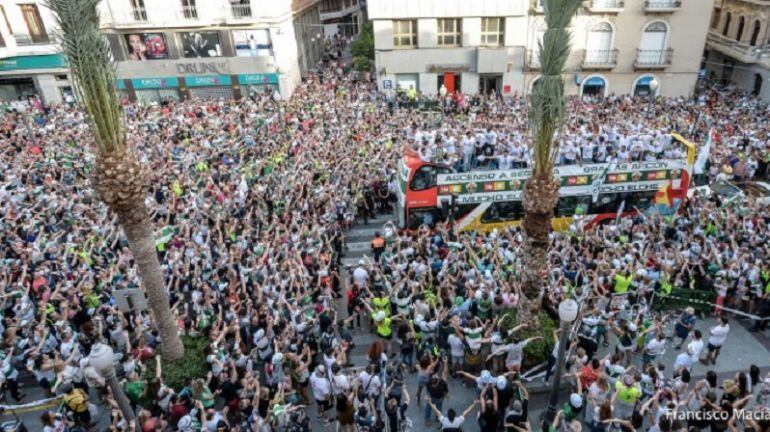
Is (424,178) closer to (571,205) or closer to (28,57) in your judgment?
(571,205)

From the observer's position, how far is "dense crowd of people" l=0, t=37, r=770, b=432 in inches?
378

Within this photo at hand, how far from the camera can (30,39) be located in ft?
108

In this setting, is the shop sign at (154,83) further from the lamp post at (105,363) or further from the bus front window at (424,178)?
the lamp post at (105,363)

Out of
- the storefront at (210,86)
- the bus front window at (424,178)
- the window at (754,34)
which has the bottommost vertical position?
the bus front window at (424,178)

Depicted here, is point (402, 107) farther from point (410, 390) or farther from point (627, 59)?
point (410, 390)

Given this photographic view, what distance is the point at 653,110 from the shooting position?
27.4 m

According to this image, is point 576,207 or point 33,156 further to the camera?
point 33,156

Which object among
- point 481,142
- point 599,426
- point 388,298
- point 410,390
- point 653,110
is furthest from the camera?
point 653,110

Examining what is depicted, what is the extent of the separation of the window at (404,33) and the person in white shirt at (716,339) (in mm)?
25893

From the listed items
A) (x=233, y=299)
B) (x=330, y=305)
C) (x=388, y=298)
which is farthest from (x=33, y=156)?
(x=388, y=298)

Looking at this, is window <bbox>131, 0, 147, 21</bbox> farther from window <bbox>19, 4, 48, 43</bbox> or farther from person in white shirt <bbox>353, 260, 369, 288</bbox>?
person in white shirt <bbox>353, 260, 369, 288</bbox>

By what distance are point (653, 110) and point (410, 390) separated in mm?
23113

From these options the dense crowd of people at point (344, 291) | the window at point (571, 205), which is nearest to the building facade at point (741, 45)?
the dense crowd of people at point (344, 291)

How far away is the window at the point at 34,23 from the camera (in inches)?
1262
